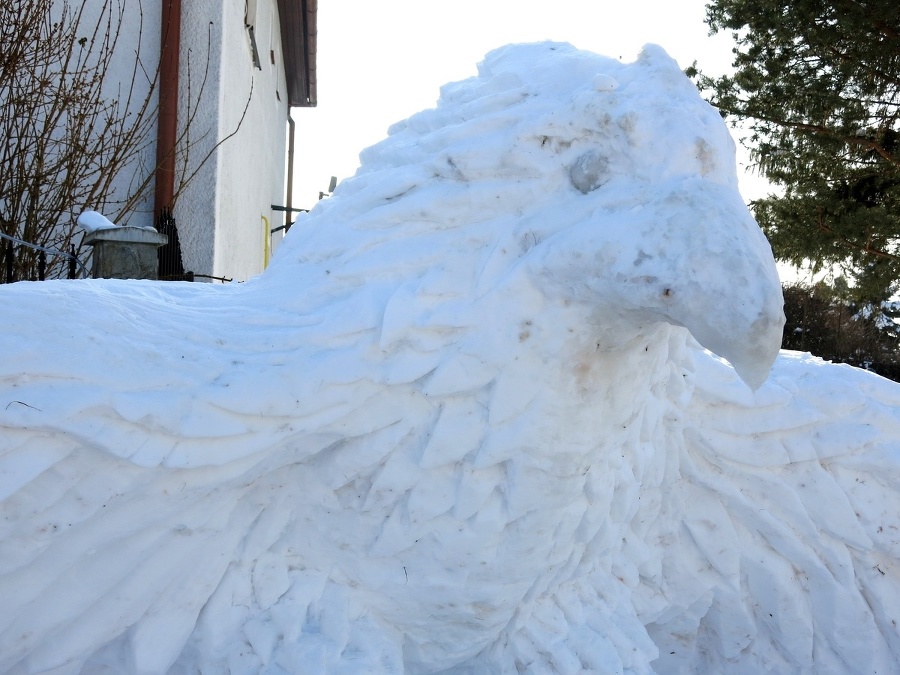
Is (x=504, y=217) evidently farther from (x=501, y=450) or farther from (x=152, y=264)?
(x=152, y=264)

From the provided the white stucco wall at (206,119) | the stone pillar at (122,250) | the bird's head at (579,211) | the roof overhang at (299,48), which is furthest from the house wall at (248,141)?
the bird's head at (579,211)

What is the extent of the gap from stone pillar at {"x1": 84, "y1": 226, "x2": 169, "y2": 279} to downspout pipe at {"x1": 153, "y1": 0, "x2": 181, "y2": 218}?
2.00 metres

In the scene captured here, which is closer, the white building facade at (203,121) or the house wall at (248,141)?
the white building facade at (203,121)

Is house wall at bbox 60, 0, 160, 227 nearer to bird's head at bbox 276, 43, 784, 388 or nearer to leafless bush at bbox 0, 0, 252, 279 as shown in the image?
leafless bush at bbox 0, 0, 252, 279

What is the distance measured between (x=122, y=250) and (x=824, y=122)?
653 centimetres

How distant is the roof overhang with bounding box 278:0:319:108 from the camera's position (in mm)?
8633

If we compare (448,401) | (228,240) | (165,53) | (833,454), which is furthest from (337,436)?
(228,240)

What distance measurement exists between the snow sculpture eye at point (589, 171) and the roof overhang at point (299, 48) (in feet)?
26.6

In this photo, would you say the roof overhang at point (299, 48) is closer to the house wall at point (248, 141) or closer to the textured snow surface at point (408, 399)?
the house wall at point (248, 141)

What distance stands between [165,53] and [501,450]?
14.7ft

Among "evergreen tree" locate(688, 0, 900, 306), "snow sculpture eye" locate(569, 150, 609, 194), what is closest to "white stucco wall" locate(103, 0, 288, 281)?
"snow sculpture eye" locate(569, 150, 609, 194)

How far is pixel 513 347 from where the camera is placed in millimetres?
1119

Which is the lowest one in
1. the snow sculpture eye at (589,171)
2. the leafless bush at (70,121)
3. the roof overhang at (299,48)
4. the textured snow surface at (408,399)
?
the textured snow surface at (408,399)

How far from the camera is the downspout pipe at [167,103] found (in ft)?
15.6
